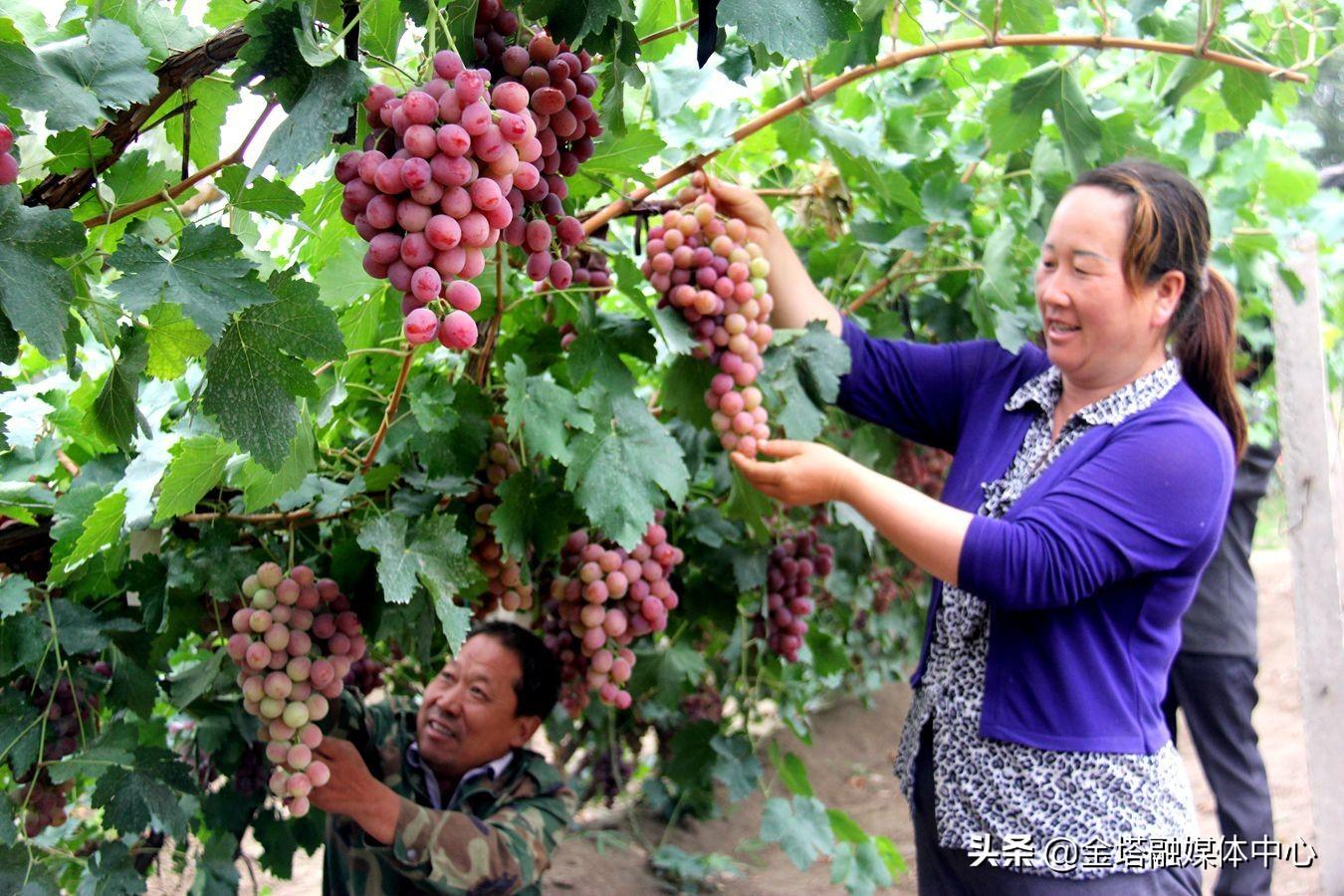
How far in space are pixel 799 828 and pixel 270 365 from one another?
229 centimetres

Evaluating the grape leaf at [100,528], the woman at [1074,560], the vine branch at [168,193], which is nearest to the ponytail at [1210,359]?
the woman at [1074,560]

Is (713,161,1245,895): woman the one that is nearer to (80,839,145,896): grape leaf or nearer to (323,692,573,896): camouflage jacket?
(323,692,573,896): camouflage jacket

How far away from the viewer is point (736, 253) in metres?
1.88

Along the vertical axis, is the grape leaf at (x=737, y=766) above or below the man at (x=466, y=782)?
below

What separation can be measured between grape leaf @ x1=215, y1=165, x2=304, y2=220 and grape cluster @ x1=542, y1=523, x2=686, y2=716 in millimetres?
798

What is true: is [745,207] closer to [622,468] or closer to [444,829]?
[622,468]

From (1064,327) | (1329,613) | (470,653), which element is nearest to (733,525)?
(470,653)

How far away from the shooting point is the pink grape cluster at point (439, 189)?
970 mm

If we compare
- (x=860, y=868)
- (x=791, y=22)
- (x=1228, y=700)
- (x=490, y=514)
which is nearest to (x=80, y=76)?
(x=791, y=22)

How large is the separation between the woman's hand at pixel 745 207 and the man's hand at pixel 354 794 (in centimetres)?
114

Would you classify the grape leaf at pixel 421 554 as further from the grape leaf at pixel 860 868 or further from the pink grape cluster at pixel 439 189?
the grape leaf at pixel 860 868

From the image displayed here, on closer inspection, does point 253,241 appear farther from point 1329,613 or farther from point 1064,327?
point 1329,613

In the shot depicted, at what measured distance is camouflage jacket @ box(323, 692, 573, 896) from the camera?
6.84ft

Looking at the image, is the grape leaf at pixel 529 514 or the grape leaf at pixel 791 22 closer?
the grape leaf at pixel 791 22
